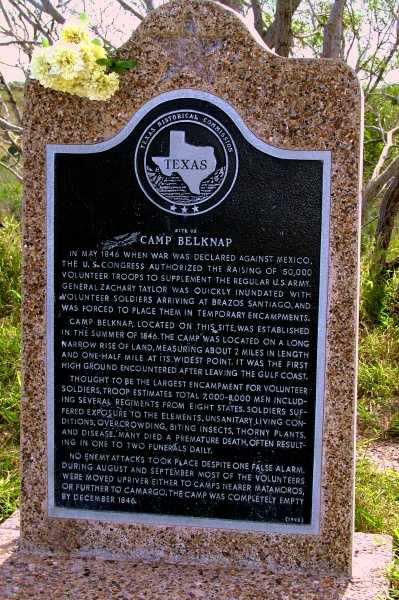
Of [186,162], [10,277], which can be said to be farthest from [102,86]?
[10,277]

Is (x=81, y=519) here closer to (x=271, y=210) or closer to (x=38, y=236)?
(x=38, y=236)

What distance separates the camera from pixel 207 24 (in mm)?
2979

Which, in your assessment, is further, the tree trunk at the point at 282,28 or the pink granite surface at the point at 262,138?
the tree trunk at the point at 282,28

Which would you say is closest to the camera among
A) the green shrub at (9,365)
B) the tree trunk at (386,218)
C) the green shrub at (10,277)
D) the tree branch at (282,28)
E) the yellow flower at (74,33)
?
the yellow flower at (74,33)

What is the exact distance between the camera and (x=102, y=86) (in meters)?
2.98

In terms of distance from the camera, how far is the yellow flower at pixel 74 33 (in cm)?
300

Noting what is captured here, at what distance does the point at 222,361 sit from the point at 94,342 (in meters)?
0.54

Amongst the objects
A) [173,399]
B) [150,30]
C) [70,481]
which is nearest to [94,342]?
[173,399]

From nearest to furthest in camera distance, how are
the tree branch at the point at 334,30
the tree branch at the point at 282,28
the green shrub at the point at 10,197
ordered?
the tree branch at the point at 334,30 → the tree branch at the point at 282,28 → the green shrub at the point at 10,197

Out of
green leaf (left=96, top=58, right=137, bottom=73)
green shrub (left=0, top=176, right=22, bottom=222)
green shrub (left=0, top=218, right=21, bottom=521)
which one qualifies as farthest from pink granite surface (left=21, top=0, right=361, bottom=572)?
green shrub (left=0, top=176, right=22, bottom=222)

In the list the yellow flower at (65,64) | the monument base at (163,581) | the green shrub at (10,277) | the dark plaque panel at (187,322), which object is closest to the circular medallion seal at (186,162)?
the dark plaque panel at (187,322)

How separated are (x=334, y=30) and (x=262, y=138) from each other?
2531 mm

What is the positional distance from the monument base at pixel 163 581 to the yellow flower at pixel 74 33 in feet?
7.01

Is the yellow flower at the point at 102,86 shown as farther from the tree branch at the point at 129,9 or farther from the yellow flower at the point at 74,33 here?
the tree branch at the point at 129,9
